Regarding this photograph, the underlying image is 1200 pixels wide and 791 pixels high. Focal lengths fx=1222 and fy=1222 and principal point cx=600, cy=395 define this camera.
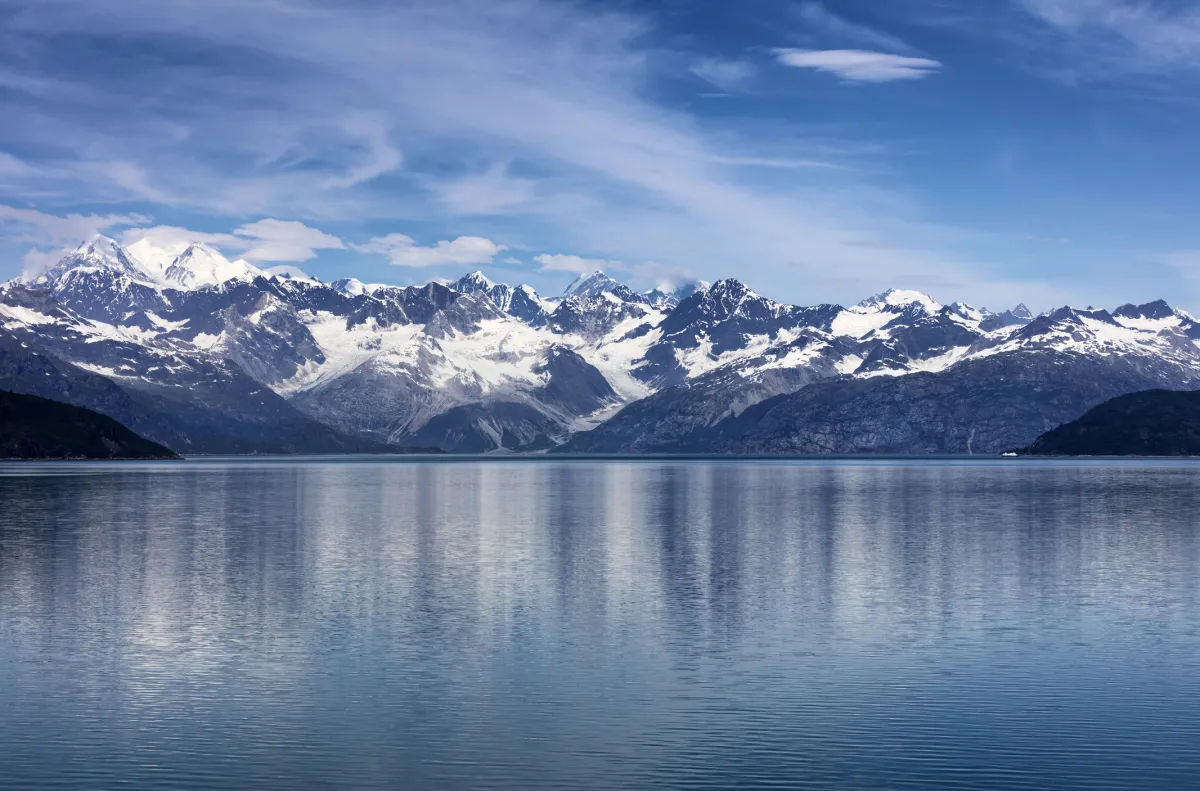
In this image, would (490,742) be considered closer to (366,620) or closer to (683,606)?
(366,620)

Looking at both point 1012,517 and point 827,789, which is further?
point 1012,517

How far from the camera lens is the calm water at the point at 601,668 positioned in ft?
151

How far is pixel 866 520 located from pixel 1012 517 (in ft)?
75.3

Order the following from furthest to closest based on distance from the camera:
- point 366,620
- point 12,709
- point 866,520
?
point 866,520 → point 366,620 → point 12,709

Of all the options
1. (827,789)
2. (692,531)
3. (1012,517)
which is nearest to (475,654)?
(827,789)

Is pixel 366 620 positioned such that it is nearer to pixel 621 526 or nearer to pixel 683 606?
pixel 683 606

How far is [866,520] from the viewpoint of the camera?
561ft

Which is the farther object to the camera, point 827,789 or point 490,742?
point 490,742

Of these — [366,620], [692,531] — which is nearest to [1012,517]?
[692,531]

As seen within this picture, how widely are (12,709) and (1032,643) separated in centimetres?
5362

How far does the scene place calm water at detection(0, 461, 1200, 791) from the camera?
151 feet

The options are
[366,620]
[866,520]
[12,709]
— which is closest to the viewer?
[12,709]

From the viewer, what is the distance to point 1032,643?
70562mm

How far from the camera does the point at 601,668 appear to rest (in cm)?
6350
